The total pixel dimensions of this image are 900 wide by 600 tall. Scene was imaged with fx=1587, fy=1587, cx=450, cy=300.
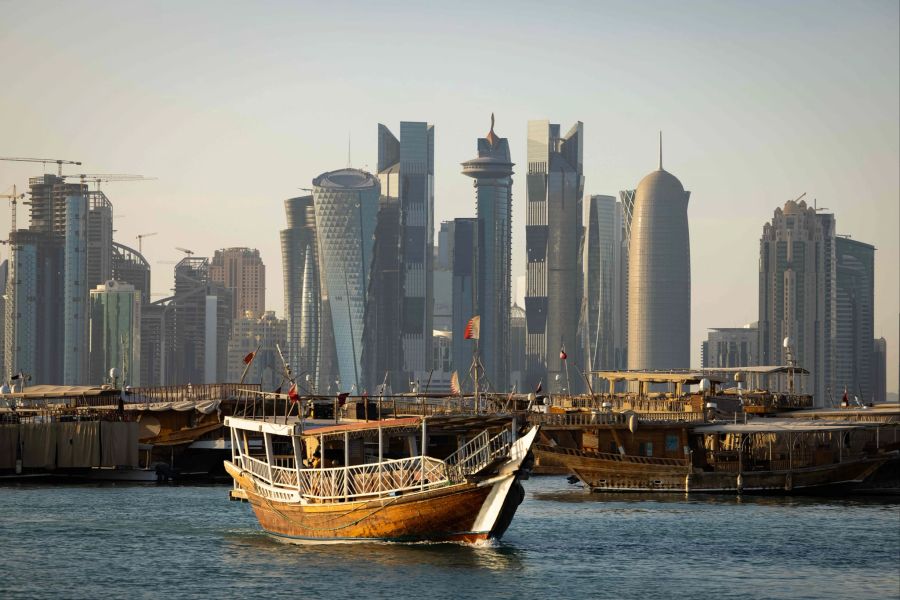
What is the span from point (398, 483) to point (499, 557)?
496 centimetres

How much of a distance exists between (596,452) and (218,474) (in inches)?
1300

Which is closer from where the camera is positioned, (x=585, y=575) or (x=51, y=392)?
(x=585, y=575)

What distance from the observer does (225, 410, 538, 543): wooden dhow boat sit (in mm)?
61969

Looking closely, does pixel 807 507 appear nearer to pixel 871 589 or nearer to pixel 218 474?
pixel 871 589

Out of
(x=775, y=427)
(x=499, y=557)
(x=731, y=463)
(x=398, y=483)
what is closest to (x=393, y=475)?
(x=398, y=483)

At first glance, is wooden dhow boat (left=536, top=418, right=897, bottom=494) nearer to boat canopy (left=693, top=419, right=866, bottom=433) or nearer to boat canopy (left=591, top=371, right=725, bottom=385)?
boat canopy (left=693, top=419, right=866, bottom=433)

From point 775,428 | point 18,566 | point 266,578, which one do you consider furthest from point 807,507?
point 18,566

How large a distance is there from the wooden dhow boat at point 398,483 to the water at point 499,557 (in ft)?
3.16

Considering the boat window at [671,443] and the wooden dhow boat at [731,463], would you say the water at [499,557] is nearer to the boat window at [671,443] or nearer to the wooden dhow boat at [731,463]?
the wooden dhow boat at [731,463]

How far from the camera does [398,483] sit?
6309cm

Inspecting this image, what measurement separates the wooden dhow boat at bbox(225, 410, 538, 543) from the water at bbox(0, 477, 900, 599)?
96 centimetres

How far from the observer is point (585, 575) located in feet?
199

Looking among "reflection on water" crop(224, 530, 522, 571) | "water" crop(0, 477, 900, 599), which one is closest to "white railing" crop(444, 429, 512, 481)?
"reflection on water" crop(224, 530, 522, 571)

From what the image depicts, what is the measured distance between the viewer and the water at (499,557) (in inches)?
2260
